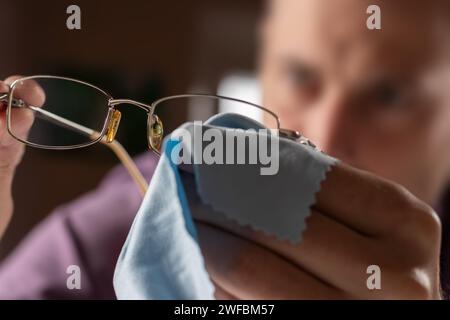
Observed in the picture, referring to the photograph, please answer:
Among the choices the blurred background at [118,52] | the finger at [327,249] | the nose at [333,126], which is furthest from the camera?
the blurred background at [118,52]

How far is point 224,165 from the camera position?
22 centimetres

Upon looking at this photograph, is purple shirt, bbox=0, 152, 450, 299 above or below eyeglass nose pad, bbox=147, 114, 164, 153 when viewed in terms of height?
below

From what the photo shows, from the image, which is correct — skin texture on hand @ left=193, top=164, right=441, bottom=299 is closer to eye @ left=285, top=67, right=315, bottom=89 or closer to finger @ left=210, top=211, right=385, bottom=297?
finger @ left=210, top=211, right=385, bottom=297

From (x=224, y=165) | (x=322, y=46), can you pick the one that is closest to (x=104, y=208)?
(x=322, y=46)

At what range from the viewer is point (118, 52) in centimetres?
85

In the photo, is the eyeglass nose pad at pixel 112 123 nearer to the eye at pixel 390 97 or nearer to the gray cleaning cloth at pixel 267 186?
the gray cleaning cloth at pixel 267 186

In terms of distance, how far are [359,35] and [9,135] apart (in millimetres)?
264

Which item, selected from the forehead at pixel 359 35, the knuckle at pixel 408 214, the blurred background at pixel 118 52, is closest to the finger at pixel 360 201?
the knuckle at pixel 408 214

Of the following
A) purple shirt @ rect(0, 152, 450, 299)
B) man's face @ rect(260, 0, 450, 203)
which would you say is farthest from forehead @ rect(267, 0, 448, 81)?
purple shirt @ rect(0, 152, 450, 299)

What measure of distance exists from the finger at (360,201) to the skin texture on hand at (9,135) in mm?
168

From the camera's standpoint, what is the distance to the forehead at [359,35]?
0.44m

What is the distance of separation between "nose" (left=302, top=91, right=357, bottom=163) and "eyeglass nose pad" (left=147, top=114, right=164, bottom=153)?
0.16 metres

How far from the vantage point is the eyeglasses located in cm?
29
